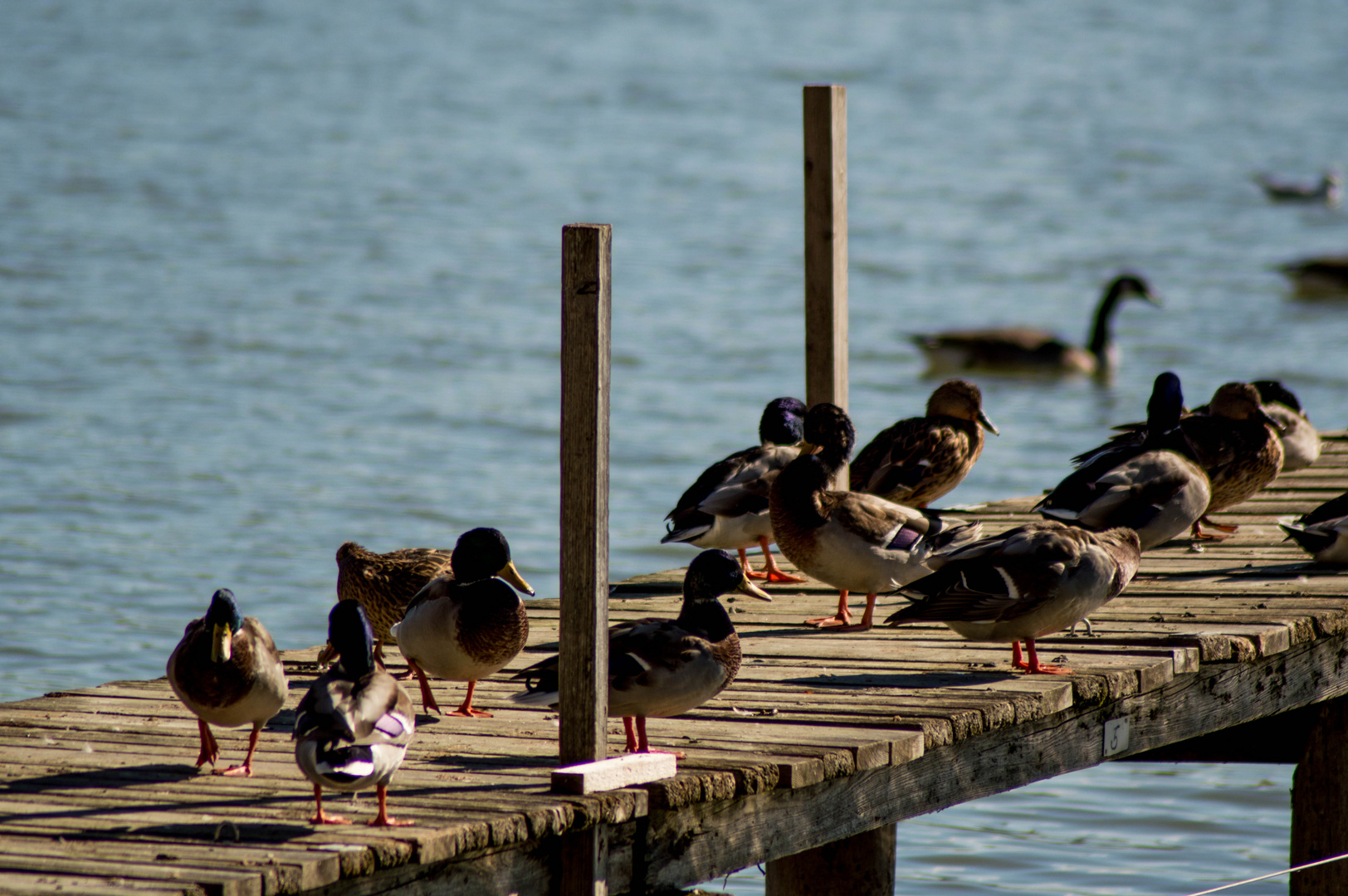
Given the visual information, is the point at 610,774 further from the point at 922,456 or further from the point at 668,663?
the point at 922,456

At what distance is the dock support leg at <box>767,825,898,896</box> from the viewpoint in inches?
299

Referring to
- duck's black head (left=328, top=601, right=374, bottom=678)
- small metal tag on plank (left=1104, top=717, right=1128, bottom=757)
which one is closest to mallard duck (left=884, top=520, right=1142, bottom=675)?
small metal tag on plank (left=1104, top=717, right=1128, bottom=757)

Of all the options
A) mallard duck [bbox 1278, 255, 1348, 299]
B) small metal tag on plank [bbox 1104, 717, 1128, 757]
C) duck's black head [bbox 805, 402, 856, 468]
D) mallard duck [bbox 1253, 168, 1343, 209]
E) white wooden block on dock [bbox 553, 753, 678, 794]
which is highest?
mallard duck [bbox 1253, 168, 1343, 209]

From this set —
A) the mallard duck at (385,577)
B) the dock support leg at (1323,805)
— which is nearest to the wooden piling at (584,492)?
the mallard duck at (385,577)

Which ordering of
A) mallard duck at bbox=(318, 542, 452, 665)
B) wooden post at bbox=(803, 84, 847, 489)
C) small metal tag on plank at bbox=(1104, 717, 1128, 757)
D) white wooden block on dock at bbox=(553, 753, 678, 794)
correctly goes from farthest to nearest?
1. wooden post at bbox=(803, 84, 847, 489)
2. mallard duck at bbox=(318, 542, 452, 665)
3. small metal tag on plank at bbox=(1104, 717, 1128, 757)
4. white wooden block on dock at bbox=(553, 753, 678, 794)

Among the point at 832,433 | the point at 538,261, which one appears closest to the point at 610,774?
the point at 832,433

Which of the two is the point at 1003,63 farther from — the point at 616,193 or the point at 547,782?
the point at 547,782

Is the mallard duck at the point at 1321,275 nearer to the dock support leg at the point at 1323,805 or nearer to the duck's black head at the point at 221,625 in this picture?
the dock support leg at the point at 1323,805

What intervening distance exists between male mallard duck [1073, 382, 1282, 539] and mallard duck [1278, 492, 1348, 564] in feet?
2.43

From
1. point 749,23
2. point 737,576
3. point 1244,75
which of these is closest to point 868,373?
point 737,576

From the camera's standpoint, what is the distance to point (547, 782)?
5.52 metres

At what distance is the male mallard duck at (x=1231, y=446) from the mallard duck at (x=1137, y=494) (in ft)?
2.39

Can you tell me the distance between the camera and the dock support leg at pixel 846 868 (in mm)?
7602

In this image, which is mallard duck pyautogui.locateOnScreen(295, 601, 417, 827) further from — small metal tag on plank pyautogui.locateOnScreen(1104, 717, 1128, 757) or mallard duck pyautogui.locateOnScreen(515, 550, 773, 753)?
small metal tag on plank pyautogui.locateOnScreen(1104, 717, 1128, 757)
